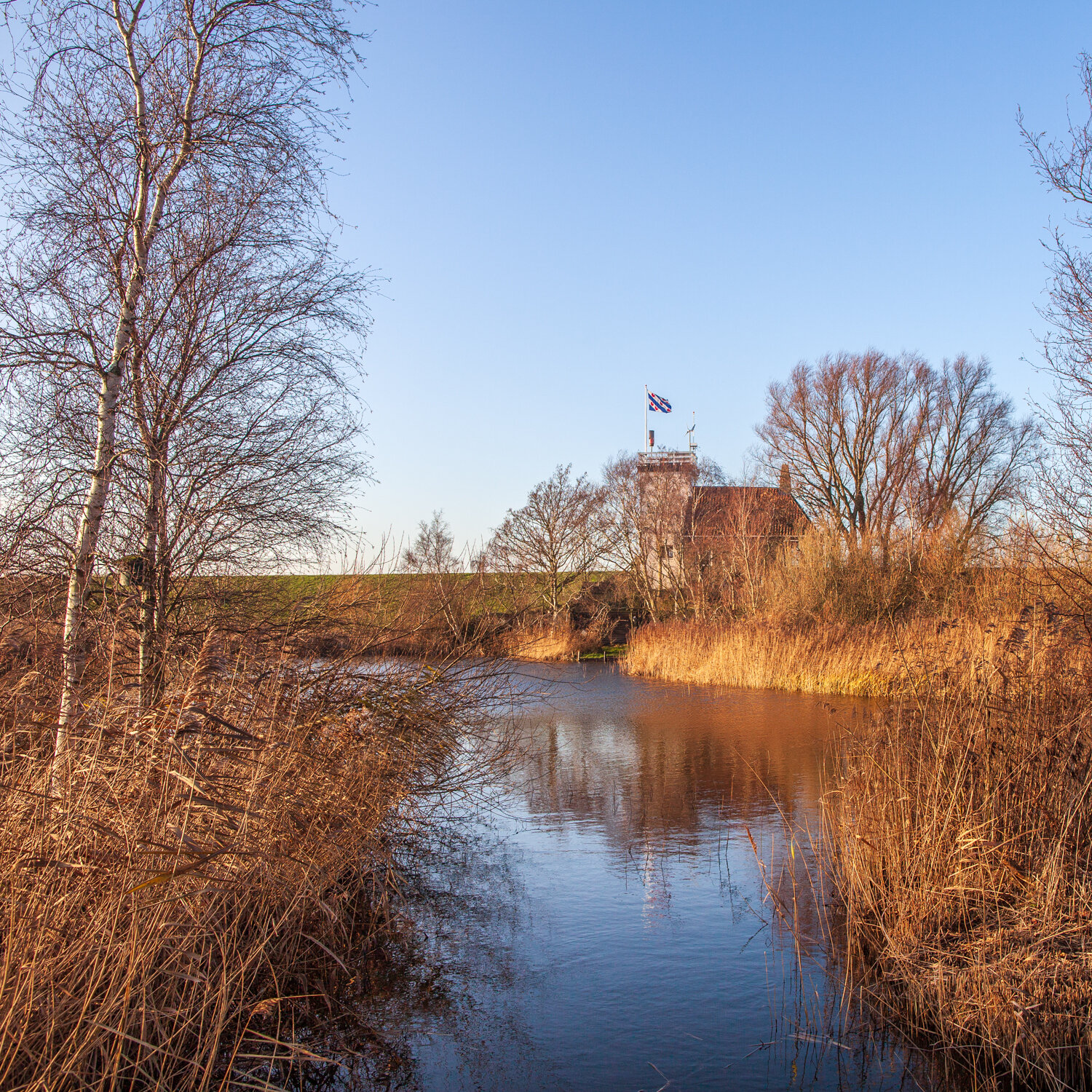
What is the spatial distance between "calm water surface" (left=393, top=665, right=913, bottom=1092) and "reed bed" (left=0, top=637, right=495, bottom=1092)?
0.57 m

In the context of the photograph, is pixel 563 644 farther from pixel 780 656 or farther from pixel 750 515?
pixel 780 656

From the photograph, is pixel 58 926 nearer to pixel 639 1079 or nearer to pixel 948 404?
pixel 639 1079

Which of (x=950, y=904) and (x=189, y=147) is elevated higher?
(x=189, y=147)

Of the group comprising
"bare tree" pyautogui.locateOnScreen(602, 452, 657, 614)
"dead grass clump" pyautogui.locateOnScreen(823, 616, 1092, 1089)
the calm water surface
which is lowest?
the calm water surface

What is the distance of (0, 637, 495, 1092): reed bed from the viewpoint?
3057mm

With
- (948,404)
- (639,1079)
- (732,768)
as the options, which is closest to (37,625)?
(639,1079)

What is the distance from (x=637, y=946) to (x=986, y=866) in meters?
2.11

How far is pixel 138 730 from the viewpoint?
363 cm

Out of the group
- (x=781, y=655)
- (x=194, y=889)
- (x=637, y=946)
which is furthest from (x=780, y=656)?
(x=194, y=889)

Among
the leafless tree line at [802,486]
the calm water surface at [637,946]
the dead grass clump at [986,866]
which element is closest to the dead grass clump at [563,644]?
the leafless tree line at [802,486]

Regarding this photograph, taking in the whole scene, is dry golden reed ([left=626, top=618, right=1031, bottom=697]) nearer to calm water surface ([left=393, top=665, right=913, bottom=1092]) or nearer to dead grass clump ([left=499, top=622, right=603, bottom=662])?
dead grass clump ([left=499, top=622, right=603, bottom=662])

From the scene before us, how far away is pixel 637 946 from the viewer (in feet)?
17.9

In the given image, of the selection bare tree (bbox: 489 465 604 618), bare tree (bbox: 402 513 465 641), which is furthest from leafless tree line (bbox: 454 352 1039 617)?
bare tree (bbox: 402 513 465 641)

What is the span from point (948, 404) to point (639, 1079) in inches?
1322
